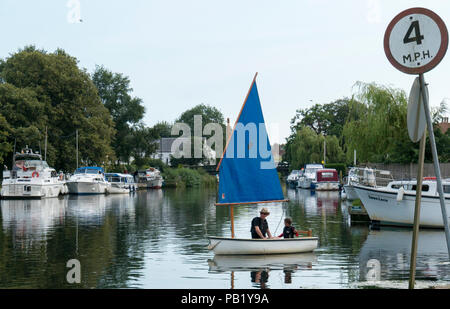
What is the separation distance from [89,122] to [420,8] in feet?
244

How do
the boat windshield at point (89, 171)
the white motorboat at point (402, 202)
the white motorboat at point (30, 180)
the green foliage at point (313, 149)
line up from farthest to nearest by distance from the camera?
the green foliage at point (313, 149)
the boat windshield at point (89, 171)
the white motorboat at point (30, 180)
the white motorboat at point (402, 202)

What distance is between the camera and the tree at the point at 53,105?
7081 cm

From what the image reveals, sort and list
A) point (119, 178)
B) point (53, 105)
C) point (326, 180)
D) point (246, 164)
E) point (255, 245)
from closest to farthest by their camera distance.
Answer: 1. point (255, 245)
2. point (246, 164)
3. point (53, 105)
4. point (119, 178)
5. point (326, 180)

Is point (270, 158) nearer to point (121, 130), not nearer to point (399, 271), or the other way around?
point (399, 271)

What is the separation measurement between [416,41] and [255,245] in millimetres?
11563

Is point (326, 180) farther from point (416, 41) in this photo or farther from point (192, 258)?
point (416, 41)

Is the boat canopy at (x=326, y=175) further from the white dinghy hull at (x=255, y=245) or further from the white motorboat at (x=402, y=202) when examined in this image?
the white dinghy hull at (x=255, y=245)

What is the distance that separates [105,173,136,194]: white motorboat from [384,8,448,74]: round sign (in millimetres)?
66926

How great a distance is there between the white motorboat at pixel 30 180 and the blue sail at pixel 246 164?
42474 mm

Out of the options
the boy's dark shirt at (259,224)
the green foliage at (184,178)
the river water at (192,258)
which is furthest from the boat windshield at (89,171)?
the boy's dark shirt at (259,224)

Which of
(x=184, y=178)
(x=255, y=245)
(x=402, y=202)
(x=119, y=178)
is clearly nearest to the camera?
(x=255, y=245)

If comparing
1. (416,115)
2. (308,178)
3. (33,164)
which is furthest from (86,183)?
(416,115)

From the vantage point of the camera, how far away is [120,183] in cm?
7625
